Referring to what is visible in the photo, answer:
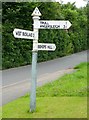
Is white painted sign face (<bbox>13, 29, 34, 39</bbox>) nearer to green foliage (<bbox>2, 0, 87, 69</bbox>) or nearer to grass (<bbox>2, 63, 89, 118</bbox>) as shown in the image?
grass (<bbox>2, 63, 89, 118</bbox>)

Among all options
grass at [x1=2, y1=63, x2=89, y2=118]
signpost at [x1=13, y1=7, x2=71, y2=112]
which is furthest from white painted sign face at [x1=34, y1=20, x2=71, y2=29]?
grass at [x1=2, y1=63, x2=89, y2=118]

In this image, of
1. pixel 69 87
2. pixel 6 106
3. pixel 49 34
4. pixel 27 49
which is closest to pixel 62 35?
pixel 49 34

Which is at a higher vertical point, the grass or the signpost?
the signpost

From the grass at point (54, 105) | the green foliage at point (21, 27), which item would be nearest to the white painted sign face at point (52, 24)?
the grass at point (54, 105)

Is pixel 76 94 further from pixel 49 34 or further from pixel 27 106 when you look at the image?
pixel 49 34

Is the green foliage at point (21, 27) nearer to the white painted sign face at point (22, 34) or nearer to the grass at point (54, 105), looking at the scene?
the grass at point (54, 105)

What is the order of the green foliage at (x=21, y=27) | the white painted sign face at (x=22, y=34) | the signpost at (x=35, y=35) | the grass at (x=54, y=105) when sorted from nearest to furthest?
the grass at (x=54, y=105) → the white painted sign face at (x=22, y=34) → the signpost at (x=35, y=35) → the green foliage at (x=21, y=27)

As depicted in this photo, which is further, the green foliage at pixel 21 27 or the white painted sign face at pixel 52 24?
the green foliage at pixel 21 27

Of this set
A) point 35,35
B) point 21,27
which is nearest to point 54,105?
point 35,35

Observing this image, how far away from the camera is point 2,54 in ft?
64.9

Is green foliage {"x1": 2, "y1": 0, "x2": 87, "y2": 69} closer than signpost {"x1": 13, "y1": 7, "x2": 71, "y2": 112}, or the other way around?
signpost {"x1": 13, "y1": 7, "x2": 71, "y2": 112}

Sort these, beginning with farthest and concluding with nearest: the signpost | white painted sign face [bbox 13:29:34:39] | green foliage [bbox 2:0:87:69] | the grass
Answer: green foliage [bbox 2:0:87:69] → the signpost → white painted sign face [bbox 13:29:34:39] → the grass

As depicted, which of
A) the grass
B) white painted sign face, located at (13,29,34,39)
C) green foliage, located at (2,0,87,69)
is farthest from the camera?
green foliage, located at (2,0,87,69)

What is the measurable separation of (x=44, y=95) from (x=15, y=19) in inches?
478
